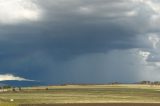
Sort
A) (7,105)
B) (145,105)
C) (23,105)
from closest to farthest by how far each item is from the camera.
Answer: (7,105)
(23,105)
(145,105)

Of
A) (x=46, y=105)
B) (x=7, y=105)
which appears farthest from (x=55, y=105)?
(x=7, y=105)

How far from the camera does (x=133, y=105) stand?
11212 centimetres

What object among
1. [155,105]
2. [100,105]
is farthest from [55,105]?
[155,105]

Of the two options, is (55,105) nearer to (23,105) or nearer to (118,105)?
(23,105)

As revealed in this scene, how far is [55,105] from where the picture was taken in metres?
111

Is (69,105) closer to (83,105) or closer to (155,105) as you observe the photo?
(83,105)

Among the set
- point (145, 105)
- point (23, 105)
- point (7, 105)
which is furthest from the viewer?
point (145, 105)

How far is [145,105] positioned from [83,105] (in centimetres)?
1796

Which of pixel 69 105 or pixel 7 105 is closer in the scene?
pixel 7 105

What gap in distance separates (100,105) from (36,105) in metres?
17.4

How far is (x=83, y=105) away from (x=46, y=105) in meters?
10.2

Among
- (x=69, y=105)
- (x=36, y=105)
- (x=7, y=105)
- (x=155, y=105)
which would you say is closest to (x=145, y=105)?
(x=155, y=105)

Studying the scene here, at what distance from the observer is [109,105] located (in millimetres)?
110312

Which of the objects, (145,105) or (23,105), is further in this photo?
(145,105)
